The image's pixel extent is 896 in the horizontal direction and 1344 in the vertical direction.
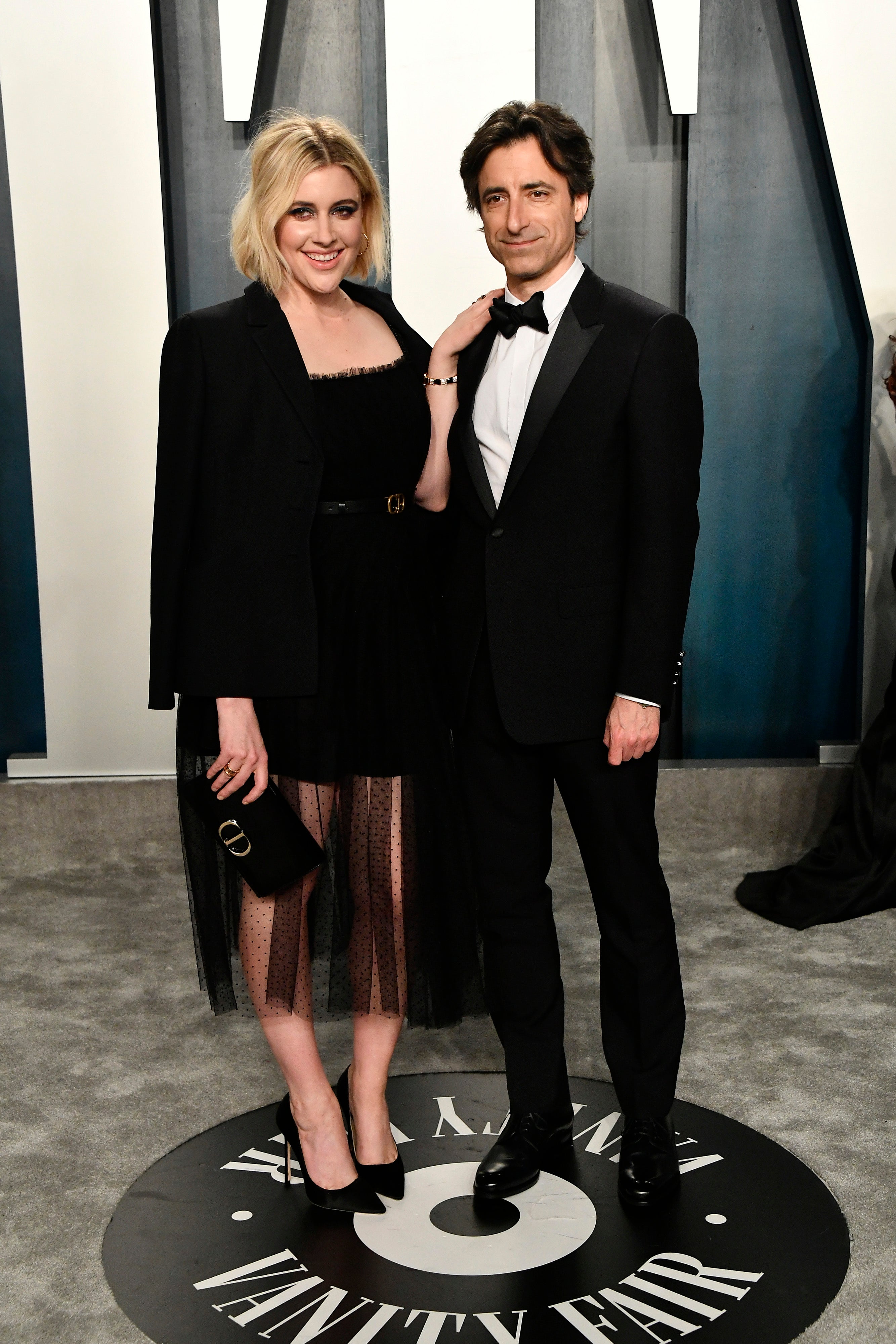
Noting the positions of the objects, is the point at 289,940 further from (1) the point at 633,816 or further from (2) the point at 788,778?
(2) the point at 788,778

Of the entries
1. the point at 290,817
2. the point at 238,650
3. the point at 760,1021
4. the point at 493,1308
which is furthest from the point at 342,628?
the point at 760,1021

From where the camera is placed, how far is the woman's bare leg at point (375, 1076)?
2.25 meters

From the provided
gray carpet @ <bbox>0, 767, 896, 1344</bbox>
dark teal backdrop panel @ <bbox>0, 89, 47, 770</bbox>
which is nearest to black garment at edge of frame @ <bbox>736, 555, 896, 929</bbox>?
gray carpet @ <bbox>0, 767, 896, 1344</bbox>

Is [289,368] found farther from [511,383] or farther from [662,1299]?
[662,1299]

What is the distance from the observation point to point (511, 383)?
2.12m

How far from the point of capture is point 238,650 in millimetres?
2084

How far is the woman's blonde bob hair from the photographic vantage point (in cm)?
205

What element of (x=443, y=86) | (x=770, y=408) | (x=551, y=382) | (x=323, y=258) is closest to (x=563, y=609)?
(x=551, y=382)

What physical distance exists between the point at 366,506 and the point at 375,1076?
966 mm

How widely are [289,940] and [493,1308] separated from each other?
2.11ft

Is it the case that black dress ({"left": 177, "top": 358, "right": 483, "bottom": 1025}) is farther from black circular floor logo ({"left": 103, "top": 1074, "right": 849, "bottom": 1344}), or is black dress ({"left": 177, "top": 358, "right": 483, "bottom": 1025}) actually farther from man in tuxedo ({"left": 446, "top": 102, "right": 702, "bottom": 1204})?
black circular floor logo ({"left": 103, "top": 1074, "right": 849, "bottom": 1344})

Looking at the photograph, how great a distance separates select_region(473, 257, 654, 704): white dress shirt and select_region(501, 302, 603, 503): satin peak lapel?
0.03m

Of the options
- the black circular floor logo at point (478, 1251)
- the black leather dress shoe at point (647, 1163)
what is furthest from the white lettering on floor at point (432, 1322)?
the black leather dress shoe at point (647, 1163)

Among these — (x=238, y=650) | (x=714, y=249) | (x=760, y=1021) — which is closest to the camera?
(x=238, y=650)
